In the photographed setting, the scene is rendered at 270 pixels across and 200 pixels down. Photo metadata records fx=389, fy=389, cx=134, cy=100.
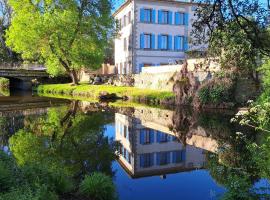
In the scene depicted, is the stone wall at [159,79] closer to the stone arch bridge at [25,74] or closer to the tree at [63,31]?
the tree at [63,31]

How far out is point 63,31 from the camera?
35625 millimetres

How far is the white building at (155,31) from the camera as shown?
137 feet

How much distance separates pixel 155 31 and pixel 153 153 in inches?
1181

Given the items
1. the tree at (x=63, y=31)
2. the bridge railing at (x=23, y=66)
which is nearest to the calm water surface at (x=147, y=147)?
the tree at (x=63, y=31)

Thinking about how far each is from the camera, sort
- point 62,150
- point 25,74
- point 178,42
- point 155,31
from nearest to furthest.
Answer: point 62,150 < point 155,31 < point 178,42 < point 25,74

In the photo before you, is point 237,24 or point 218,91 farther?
point 218,91

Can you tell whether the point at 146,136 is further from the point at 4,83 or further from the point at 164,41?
the point at 4,83

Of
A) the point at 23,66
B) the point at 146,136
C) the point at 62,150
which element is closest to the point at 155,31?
the point at 23,66

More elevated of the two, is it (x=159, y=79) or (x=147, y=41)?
(x=147, y=41)


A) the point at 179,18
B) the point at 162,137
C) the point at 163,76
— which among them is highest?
the point at 179,18

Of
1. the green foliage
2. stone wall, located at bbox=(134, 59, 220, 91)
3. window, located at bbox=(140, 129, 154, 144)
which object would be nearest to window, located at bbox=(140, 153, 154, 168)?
window, located at bbox=(140, 129, 154, 144)

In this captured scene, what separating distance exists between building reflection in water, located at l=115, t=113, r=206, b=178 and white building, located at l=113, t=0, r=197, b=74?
24324mm

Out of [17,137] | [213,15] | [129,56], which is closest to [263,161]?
[213,15]

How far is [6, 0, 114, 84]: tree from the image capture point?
35.7m
